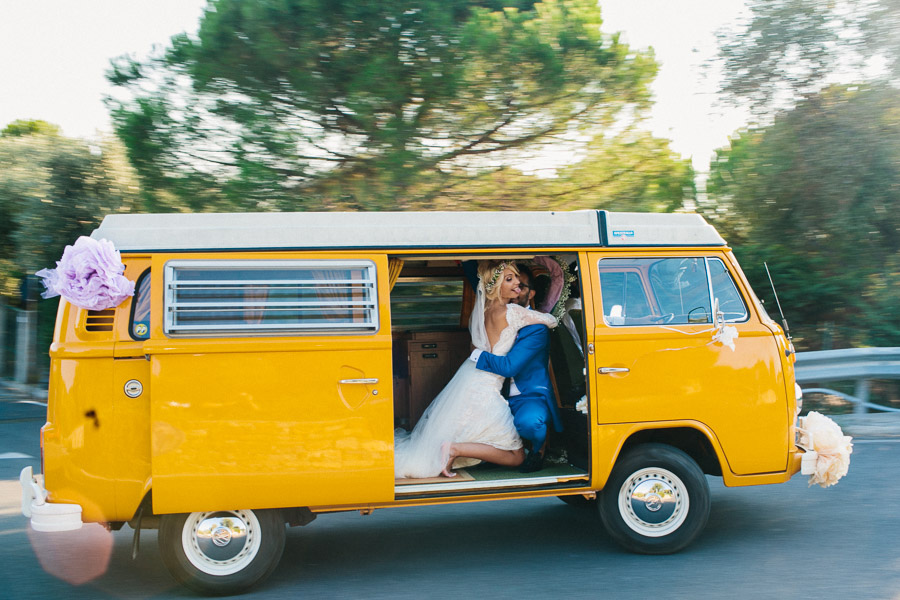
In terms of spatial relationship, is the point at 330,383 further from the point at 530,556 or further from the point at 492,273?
the point at 530,556

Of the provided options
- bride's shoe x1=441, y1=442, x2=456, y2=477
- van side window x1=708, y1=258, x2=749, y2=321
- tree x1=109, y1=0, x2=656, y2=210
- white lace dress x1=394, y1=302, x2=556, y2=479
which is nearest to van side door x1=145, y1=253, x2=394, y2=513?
bride's shoe x1=441, y1=442, x2=456, y2=477

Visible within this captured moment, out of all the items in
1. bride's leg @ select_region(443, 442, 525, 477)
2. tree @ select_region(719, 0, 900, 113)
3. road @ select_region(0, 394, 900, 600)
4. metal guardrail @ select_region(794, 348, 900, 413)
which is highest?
tree @ select_region(719, 0, 900, 113)

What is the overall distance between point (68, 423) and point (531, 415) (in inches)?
124

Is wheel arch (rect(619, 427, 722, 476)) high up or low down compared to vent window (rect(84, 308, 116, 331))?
down

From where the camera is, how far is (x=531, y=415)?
5797mm

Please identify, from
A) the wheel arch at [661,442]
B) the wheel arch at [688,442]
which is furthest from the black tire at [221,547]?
the wheel arch at [688,442]

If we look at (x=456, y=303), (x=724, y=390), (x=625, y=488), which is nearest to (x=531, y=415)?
(x=625, y=488)

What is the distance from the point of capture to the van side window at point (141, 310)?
186 inches

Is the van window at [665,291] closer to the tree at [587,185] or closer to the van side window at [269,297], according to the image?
the van side window at [269,297]

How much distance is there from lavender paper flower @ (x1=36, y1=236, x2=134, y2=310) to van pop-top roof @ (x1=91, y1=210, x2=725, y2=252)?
0.59ft

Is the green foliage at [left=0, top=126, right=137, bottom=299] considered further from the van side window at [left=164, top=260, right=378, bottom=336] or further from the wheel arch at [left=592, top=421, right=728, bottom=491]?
the wheel arch at [left=592, top=421, right=728, bottom=491]

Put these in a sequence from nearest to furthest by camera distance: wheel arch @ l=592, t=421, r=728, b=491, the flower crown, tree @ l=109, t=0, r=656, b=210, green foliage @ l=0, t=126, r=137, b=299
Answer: wheel arch @ l=592, t=421, r=728, b=491
the flower crown
tree @ l=109, t=0, r=656, b=210
green foliage @ l=0, t=126, r=137, b=299

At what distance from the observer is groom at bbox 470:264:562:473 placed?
5.77 metres

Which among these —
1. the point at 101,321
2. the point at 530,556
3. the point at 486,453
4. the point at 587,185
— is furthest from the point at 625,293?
the point at 587,185
